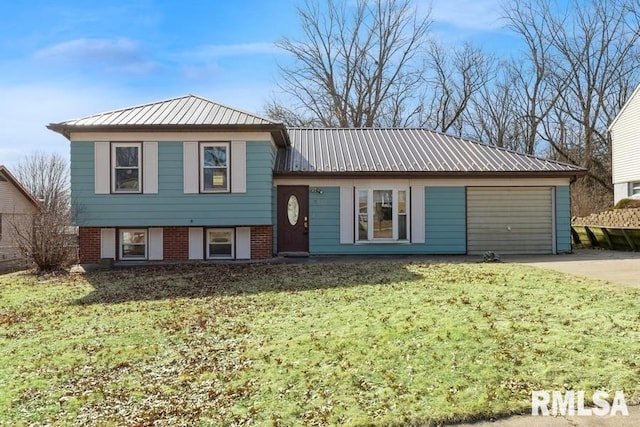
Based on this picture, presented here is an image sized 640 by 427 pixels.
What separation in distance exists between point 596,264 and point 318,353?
372 inches

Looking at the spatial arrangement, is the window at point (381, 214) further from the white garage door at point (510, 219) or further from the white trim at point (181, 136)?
the white trim at point (181, 136)

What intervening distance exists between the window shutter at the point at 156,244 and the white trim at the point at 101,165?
169 cm

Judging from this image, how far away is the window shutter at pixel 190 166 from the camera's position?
13.1 metres

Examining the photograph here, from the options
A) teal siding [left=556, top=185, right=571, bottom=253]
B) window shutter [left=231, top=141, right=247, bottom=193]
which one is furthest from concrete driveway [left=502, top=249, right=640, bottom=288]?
window shutter [left=231, top=141, right=247, bottom=193]

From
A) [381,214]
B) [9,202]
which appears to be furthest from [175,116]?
[9,202]

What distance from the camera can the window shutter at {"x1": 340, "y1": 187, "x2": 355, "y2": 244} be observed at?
14.3 m

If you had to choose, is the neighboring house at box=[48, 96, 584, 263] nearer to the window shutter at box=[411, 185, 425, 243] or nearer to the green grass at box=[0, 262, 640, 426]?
the window shutter at box=[411, 185, 425, 243]

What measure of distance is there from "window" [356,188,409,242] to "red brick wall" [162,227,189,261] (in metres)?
5.03

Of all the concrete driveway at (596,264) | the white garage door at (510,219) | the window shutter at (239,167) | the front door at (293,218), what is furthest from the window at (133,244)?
the concrete driveway at (596,264)

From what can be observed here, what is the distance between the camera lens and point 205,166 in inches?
520

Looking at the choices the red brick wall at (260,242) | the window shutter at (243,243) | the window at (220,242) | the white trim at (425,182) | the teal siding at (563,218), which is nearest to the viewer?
the red brick wall at (260,242)

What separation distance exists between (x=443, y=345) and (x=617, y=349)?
1.64 m

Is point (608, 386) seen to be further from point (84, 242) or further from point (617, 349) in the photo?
point (84, 242)

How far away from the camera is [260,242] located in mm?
13477
